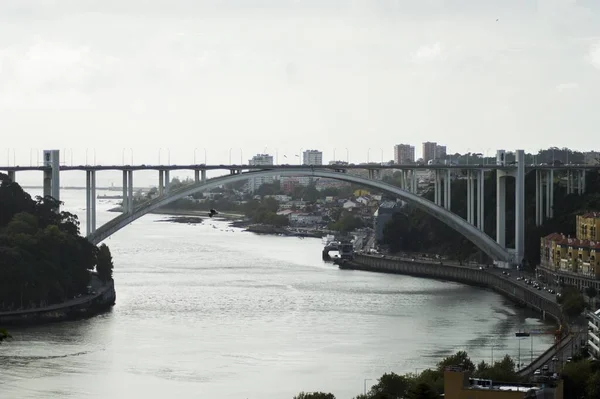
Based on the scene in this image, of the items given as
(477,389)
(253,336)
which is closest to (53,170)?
(253,336)

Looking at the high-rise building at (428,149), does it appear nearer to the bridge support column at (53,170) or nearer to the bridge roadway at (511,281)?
the bridge roadway at (511,281)

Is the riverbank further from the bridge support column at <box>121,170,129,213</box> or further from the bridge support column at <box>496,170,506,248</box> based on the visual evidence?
the bridge support column at <box>496,170,506,248</box>

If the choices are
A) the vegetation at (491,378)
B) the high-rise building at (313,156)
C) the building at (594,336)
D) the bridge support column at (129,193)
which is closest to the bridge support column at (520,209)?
the bridge support column at (129,193)

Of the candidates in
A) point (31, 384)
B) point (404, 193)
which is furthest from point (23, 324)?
point (404, 193)

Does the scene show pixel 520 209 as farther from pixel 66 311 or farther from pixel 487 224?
pixel 66 311

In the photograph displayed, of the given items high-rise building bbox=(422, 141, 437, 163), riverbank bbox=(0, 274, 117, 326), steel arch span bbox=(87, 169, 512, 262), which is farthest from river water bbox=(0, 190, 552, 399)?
high-rise building bbox=(422, 141, 437, 163)
